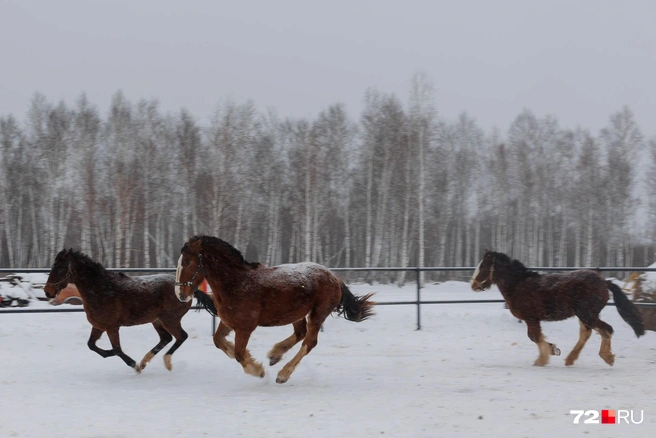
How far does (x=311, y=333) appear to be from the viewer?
6.41 m

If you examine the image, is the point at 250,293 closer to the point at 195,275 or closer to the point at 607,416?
the point at 195,275

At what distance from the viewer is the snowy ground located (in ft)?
14.3

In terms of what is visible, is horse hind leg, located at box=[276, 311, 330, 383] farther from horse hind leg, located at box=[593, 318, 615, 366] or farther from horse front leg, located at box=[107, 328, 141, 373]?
horse hind leg, located at box=[593, 318, 615, 366]

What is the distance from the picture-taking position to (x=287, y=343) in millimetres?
6707

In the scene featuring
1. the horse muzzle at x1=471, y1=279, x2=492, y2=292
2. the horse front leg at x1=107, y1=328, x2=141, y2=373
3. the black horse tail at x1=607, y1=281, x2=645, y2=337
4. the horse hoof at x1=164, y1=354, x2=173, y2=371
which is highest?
the horse muzzle at x1=471, y1=279, x2=492, y2=292

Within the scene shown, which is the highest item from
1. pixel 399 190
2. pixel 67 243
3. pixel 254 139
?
pixel 254 139

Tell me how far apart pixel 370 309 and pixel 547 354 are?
2.19m

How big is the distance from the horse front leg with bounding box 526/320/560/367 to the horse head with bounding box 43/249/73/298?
5.58 metres

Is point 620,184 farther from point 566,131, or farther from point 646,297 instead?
point 646,297

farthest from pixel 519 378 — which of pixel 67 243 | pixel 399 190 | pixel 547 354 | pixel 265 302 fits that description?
pixel 67 243

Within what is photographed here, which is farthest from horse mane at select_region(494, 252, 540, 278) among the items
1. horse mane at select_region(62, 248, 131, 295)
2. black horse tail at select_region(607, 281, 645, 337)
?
horse mane at select_region(62, 248, 131, 295)

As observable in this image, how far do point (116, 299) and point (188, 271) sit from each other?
1.13 meters

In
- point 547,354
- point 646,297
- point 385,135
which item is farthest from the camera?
point 385,135

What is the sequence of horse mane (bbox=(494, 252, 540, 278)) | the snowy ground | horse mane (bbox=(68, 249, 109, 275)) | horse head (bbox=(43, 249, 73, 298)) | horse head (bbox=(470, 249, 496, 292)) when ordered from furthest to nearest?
horse head (bbox=(470, 249, 496, 292)), horse mane (bbox=(494, 252, 540, 278)), horse mane (bbox=(68, 249, 109, 275)), horse head (bbox=(43, 249, 73, 298)), the snowy ground
